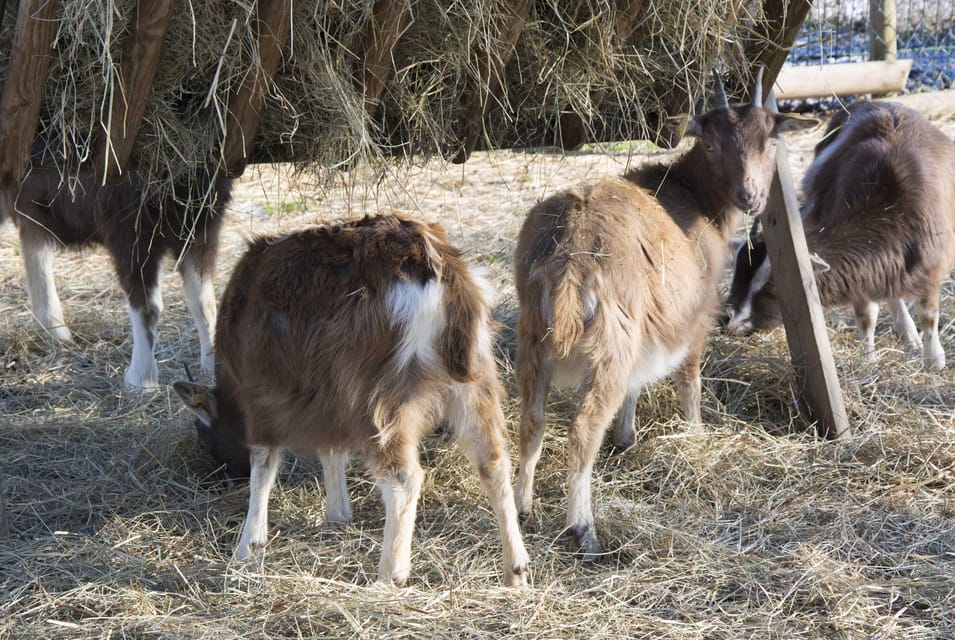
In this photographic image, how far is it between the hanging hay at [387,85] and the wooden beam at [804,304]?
969 millimetres

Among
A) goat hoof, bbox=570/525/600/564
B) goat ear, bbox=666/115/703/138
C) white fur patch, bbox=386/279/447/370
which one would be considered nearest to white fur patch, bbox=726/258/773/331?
goat ear, bbox=666/115/703/138

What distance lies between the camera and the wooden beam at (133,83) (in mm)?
3582

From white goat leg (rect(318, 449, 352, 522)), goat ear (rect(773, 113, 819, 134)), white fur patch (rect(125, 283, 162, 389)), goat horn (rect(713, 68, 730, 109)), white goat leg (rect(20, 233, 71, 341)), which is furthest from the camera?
white goat leg (rect(20, 233, 71, 341))

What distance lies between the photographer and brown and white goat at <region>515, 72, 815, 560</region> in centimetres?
446

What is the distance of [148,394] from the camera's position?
6395 mm

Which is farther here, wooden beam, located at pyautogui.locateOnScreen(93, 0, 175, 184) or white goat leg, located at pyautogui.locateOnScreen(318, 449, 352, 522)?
white goat leg, located at pyautogui.locateOnScreen(318, 449, 352, 522)

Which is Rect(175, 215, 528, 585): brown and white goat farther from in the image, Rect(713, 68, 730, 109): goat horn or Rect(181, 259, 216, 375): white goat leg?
Rect(181, 259, 216, 375): white goat leg

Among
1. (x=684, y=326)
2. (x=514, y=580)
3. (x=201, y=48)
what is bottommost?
(x=514, y=580)

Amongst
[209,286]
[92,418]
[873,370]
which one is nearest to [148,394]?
[92,418]

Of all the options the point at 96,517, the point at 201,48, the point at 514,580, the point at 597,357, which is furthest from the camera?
the point at 96,517

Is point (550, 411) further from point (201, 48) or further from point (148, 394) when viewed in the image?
point (201, 48)

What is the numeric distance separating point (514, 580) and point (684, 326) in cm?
161

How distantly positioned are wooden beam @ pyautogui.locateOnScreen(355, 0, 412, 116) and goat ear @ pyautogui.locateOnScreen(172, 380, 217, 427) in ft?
5.45

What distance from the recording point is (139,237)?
6094 millimetres
